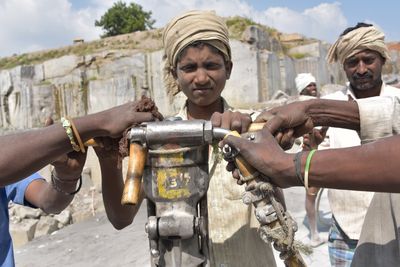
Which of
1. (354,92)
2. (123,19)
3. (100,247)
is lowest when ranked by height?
(100,247)

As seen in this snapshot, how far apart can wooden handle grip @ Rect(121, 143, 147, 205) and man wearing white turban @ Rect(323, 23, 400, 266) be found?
6.03 feet

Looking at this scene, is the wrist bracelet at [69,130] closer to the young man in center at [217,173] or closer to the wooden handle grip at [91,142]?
the wooden handle grip at [91,142]

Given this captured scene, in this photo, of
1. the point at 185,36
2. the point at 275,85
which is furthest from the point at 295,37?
the point at 185,36

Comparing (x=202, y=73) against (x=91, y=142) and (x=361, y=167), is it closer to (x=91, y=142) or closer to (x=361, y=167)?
(x=91, y=142)

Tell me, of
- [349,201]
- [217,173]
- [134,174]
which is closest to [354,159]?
[134,174]

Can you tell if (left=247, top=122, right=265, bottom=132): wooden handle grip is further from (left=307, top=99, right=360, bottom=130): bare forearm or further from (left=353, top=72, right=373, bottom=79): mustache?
(left=353, top=72, right=373, bottom=79): mustache

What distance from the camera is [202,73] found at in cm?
170

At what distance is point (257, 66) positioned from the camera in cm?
1364

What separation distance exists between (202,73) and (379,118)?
70 centimetres

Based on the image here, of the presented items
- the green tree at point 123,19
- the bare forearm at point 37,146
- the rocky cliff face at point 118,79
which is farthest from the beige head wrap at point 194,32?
the green tree at point 123,19

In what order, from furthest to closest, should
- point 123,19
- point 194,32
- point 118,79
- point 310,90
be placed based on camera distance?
point 123,19
point 118,79
point 310,90
point 194,32

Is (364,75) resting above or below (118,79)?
below

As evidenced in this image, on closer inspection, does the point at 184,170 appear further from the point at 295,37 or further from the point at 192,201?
the point at 295,37

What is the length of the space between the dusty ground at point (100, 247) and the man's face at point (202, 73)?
2.92m
